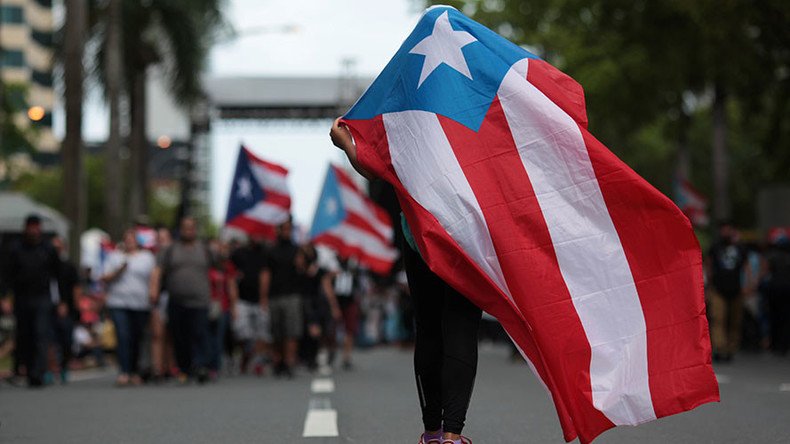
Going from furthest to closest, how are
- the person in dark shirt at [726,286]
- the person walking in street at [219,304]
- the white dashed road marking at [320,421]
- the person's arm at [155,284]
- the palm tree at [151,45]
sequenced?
the palm tree at [151,45] < the person in dark shirt at [726,286] < the person walking in street at [219,304] < the person's arm at [155,284] < the white dashed road marking at [320,421]

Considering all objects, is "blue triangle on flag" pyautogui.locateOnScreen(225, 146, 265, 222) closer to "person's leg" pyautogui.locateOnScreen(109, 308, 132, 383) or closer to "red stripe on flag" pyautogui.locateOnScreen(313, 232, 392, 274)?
"red stripe on flag" pyautogui.locateOnScreen(313, 232, 392, 274)

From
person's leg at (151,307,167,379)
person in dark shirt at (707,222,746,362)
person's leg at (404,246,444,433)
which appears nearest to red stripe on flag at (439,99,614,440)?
person's leg at (404,246,444,433)

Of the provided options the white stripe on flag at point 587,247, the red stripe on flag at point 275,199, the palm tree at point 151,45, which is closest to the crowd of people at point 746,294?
the red stripe on flag at point 275,199

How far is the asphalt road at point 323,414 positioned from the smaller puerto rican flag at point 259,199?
146 inches

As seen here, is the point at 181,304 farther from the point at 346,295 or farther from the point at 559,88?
the point at 559,88

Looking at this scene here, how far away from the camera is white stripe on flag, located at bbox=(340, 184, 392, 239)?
23281 millimetres

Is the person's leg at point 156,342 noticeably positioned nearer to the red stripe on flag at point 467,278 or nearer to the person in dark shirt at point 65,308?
the person in dark shirt at point 65,308

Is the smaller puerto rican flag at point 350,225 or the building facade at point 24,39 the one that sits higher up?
the building facade at point 24,39

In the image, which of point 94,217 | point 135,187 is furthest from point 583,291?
point 94,217

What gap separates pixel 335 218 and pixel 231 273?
4.21 m

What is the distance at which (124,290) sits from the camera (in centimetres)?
1762

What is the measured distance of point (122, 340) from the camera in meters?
17.6

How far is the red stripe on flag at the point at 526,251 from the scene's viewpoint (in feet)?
23.6

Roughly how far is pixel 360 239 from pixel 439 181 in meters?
15.7
